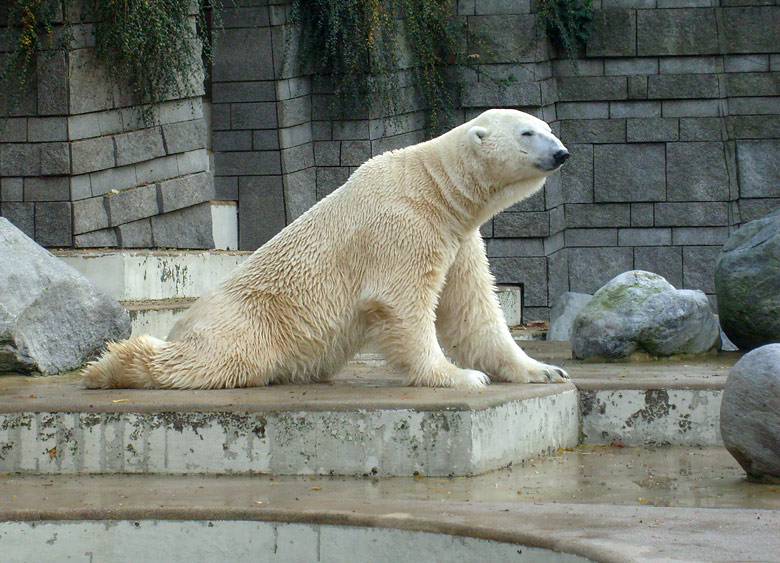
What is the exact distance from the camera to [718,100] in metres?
9.76

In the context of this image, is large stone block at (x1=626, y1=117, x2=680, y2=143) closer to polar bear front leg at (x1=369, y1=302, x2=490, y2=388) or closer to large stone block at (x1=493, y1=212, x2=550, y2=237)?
large stone block at (x1=493, y1=212, x2=550, y2=237)

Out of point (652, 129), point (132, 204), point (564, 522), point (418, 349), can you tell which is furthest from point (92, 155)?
point (652, 129)

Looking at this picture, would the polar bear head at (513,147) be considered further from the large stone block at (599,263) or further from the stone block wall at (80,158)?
the large stone block at (599,263)

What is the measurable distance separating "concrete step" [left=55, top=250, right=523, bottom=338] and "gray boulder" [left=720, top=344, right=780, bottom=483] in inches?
129

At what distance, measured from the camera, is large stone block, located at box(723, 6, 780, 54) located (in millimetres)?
9664

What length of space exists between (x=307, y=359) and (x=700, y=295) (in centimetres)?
261

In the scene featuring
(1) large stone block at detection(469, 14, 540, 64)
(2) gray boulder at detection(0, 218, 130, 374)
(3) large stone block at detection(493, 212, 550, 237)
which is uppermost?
(1) large stone block at detection(469, 14, 540, 64)

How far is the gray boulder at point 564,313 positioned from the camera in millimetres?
8750

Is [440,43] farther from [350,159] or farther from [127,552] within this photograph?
[127,552]

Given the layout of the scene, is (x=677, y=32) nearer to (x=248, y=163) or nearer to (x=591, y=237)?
(x=591, y=237)

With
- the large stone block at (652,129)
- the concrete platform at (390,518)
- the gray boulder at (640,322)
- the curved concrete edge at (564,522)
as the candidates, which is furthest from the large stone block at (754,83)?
the curved concrete edge at (564,522)

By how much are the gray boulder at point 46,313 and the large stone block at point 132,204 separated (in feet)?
5.35

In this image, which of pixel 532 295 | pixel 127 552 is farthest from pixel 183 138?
pixel 127 552

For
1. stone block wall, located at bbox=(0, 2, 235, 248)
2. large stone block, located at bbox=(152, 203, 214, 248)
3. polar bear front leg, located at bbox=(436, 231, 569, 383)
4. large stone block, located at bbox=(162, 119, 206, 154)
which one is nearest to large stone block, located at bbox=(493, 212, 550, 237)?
large stone block, located at bbox=(152, 203, 214, 248)
